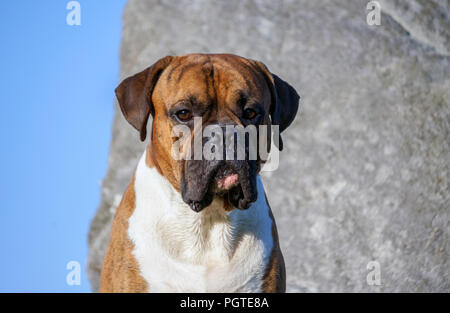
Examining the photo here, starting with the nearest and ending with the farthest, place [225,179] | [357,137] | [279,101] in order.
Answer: [225,179] < [279,101] < [357,137]

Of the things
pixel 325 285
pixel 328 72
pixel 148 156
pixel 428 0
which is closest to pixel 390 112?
pixel 328 72

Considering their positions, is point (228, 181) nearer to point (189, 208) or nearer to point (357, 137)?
point (189, 208)

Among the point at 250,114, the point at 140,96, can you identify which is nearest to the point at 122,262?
the point at 140,96

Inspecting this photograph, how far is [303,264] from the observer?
20.1ft

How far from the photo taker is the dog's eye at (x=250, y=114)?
3328 millimetres

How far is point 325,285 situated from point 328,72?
83.1 inches

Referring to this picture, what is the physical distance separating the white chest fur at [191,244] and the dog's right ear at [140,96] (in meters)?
0.28

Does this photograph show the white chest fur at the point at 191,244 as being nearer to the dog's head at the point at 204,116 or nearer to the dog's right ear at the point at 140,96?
the dog's head at the point at 204,116

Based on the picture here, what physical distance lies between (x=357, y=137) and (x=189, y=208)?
10.6 feet

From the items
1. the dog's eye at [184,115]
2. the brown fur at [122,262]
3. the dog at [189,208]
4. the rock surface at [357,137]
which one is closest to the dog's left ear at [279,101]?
the dog at [189,208]

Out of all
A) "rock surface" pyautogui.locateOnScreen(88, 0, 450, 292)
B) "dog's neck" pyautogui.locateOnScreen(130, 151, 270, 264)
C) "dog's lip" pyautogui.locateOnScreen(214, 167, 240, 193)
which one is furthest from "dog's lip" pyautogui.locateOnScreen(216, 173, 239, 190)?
"rock surface" pyautogui.locateOnScreen(88, 0, 450, 292)

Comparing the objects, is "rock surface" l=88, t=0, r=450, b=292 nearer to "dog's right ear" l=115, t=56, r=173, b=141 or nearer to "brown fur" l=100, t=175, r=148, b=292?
"brown fur" l=100, t=175, r=148, b=292

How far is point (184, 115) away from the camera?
10.6ft
